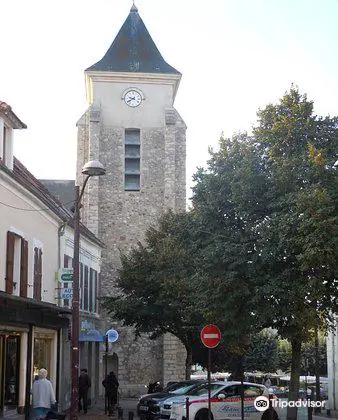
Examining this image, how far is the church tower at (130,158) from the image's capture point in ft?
142

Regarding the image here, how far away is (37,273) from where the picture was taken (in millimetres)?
21984

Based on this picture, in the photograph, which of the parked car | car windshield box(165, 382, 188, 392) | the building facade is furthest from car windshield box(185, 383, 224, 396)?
the building facade

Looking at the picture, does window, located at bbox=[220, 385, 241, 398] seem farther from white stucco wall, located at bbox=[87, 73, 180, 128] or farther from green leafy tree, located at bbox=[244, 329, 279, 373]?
green leafy tree, located at bbox=[244, 329, 279, 373]

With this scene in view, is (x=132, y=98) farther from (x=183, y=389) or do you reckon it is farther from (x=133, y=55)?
(x=183, y=389)

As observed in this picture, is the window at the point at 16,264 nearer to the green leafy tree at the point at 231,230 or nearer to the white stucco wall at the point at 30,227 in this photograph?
the white stucco wall at the point at 30,227

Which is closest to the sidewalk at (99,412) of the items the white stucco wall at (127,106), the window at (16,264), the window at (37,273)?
the window at (37,273)

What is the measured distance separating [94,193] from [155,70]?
1002 cm

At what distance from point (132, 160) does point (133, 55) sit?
8.08 metres

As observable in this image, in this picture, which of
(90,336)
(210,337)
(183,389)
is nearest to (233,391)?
(210,337)

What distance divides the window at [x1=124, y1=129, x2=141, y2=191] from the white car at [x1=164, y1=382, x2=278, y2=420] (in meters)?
27.1

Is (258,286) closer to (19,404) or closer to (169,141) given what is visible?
(19,404)

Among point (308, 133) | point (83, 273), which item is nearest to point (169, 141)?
point (83, 273)

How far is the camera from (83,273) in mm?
31094

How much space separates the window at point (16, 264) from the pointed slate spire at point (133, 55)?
29.6 m
